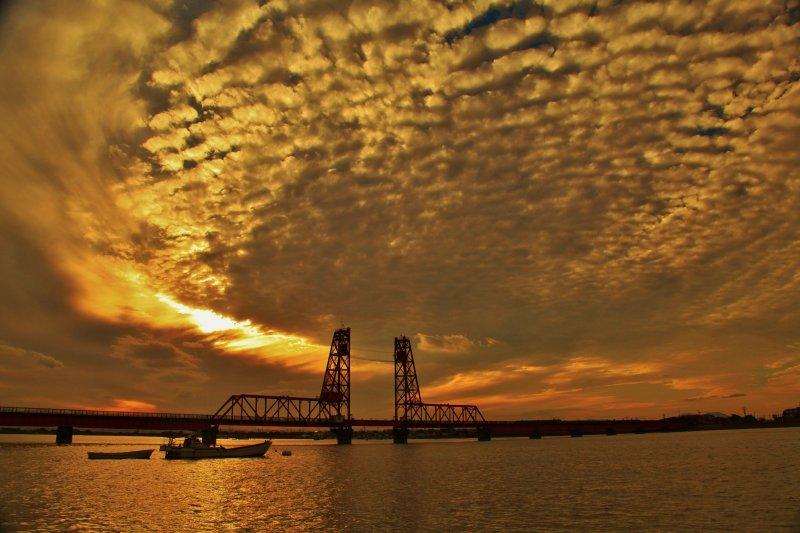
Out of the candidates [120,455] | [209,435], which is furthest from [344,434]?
[120,455]

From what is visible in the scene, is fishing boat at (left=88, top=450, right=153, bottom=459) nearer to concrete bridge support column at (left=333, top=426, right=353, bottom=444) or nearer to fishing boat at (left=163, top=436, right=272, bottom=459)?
fishing boat at (left=163, top=436, right=272, bottom=459)

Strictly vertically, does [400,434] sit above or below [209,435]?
below

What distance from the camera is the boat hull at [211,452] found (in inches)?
4094

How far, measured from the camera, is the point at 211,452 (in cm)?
10769

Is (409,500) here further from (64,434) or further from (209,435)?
(64,434)

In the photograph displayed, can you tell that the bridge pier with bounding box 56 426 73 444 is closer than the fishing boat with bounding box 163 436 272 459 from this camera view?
No

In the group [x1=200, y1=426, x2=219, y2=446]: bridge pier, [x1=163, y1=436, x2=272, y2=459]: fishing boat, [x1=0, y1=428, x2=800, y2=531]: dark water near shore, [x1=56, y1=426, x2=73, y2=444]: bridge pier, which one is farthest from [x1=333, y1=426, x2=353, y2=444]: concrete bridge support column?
[x1=0, y1=428, x2=800, y2=531]: dark water near shore

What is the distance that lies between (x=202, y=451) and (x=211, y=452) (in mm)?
1917

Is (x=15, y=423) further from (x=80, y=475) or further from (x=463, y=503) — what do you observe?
(x=463, y=503)

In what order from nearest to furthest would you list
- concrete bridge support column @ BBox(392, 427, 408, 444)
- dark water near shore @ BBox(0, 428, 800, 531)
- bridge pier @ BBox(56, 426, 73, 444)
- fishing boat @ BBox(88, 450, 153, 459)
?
dark water near shore @ BBox(0, 428, 800, 531) < fishing boat @ BBox(88, 450, 153, 459) < bridge pier @ BBox(56, 426, 73, 444) < concrete bridge support column @ BBox(392, 427, 408, 444)

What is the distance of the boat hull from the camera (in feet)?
341

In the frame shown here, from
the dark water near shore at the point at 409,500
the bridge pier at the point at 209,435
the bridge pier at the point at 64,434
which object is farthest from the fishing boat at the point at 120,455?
the bridge pier at the point at 64,434

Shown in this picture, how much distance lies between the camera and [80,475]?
Result: 68.0m

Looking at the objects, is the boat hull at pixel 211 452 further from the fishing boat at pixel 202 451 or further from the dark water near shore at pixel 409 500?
the dark water near shore at pixel 409 500
